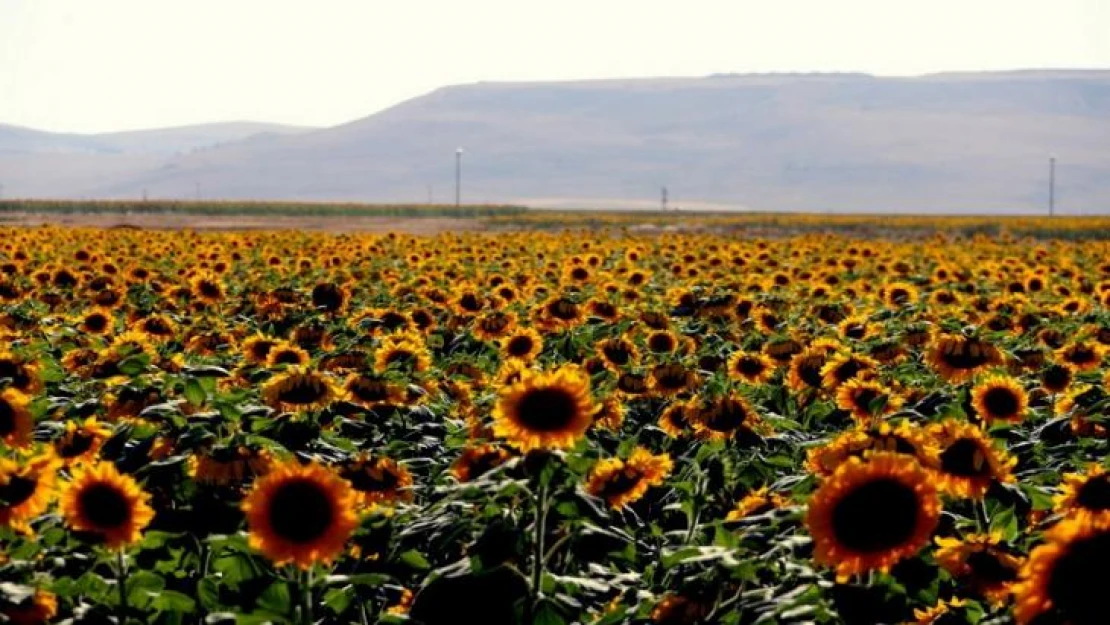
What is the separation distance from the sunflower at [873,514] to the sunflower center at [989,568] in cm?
61

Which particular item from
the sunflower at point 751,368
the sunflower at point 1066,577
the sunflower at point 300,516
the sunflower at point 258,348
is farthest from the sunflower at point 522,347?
the sunflower at point 1066,577

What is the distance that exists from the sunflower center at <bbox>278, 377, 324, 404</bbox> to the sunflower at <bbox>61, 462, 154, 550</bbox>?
5.29 ft

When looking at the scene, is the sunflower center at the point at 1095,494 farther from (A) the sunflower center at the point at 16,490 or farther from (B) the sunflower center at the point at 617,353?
(B) the sunflower center at the point at 617,353

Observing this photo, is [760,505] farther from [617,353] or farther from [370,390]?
[617,353]

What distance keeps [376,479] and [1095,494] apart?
7.35ft

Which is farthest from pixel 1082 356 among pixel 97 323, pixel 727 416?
pixel 97 323

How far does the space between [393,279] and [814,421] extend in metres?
8.19

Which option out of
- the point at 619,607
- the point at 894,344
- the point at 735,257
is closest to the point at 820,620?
the point at 619,607

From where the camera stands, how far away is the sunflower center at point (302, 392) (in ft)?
17.3

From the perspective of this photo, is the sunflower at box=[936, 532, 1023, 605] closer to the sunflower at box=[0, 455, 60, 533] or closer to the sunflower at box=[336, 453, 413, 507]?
the sunflower at box=[336, 453, 413, 507]

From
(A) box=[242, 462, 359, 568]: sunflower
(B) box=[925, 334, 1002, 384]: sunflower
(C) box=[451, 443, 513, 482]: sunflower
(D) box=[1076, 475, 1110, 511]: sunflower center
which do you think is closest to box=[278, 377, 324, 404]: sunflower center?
(C) box=[451, 443, 513, 482]: sunflower

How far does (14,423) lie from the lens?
4.30 meters

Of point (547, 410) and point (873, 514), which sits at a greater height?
point (547, 410)

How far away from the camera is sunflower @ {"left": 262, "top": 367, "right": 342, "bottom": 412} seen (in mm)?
5254
